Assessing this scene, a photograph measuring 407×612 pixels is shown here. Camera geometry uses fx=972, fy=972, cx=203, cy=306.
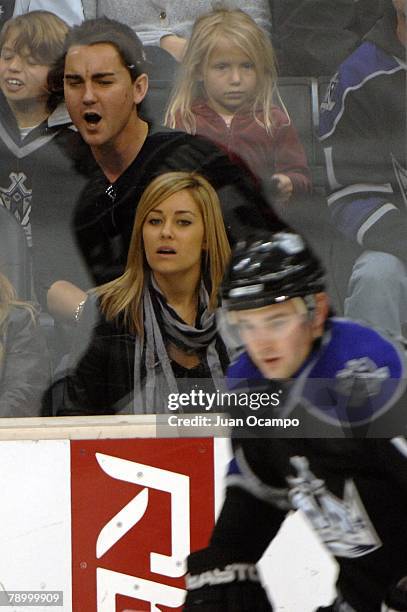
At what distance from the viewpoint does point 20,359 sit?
94.9 inches

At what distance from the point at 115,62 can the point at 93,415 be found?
33.8 inches

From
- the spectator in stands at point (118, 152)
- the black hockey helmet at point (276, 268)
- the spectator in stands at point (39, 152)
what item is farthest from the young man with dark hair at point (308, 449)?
the spectator in stands at point (39, 152)

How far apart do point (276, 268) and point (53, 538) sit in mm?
870

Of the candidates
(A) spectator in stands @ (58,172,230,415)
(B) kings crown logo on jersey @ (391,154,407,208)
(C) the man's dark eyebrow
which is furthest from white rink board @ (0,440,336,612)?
(C) the man's dark eyebrow

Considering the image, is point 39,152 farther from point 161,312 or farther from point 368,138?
point 368,138

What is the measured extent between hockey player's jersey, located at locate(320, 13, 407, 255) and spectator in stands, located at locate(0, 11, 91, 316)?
0.62 metres

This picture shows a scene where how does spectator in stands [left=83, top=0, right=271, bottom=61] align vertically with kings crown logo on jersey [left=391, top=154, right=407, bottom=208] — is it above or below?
above

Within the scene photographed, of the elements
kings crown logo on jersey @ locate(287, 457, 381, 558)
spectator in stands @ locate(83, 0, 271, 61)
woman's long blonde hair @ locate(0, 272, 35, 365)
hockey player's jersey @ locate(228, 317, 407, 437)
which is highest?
spectator in stands @ locate(83, 0, 271, 61)

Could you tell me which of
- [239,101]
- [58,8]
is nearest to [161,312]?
[239,101]

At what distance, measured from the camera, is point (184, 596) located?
2436 millimetres

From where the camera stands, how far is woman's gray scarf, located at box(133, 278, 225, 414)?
2.38m

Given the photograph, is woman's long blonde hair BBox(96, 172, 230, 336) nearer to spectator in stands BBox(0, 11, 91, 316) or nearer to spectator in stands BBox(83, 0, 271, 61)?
spectator in stands BBox(0, 11, 91, 316)

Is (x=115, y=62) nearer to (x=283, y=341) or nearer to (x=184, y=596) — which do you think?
(x=283, y=341)

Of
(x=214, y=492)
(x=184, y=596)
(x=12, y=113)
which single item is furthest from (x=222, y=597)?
(x=12, y=113)
